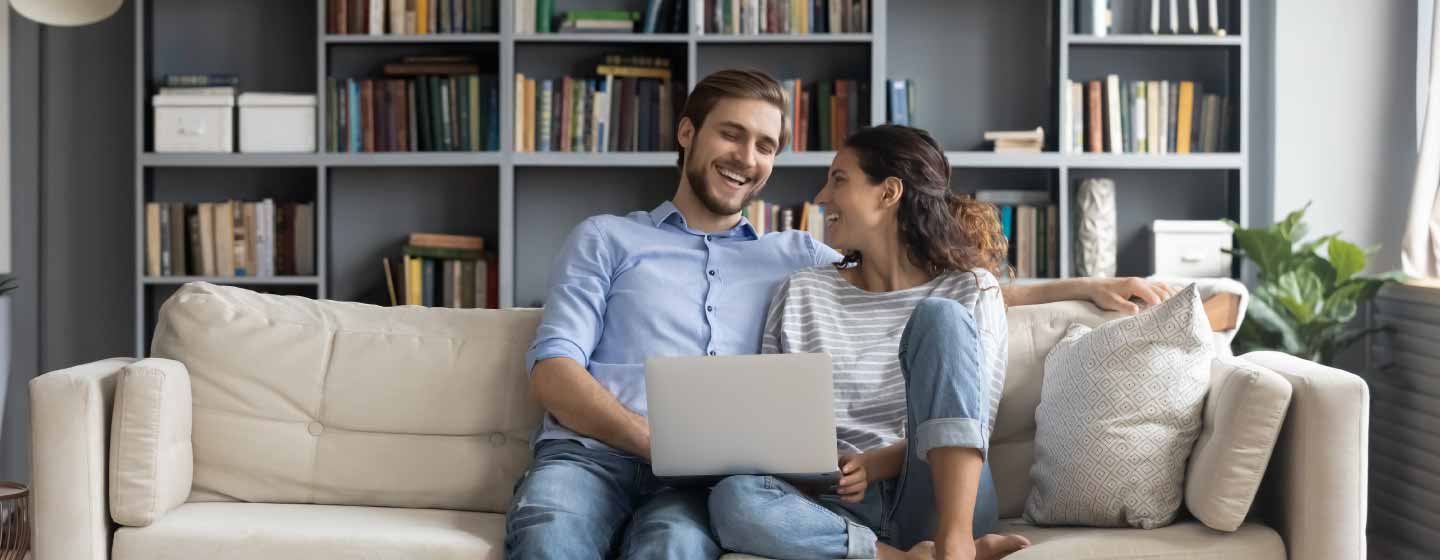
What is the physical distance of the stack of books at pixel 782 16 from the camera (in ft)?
12.8

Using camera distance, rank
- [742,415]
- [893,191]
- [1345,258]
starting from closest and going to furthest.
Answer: [742,415]
[893,191]
[1345,258]

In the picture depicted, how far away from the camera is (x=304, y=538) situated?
1.92 m

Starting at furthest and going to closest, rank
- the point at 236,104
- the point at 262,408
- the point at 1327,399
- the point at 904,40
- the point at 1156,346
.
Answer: the point at 904,40, the point at 236,104, the point at 262,408, the point at 1156,346, the point at 1327,399

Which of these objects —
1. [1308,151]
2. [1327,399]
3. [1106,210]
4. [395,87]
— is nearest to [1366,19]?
[1308,151]

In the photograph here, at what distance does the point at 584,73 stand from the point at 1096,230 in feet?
5.60

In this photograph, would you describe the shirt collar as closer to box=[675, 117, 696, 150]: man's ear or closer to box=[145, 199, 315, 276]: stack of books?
box=[675, 117, 696, 150]: man's ear

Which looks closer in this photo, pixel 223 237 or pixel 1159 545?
pixel 1159 545

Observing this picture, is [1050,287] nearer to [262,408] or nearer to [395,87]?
[262,408]

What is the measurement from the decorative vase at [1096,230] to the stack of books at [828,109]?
737mm

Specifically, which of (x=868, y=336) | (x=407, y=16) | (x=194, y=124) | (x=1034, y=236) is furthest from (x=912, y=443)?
(x=194, y=124)

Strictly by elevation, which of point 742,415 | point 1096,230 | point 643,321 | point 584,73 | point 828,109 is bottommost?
point 742,415

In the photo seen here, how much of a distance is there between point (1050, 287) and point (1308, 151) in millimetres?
2181

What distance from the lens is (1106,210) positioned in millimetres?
3977

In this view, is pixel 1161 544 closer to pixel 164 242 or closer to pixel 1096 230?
pixel 1096 230
